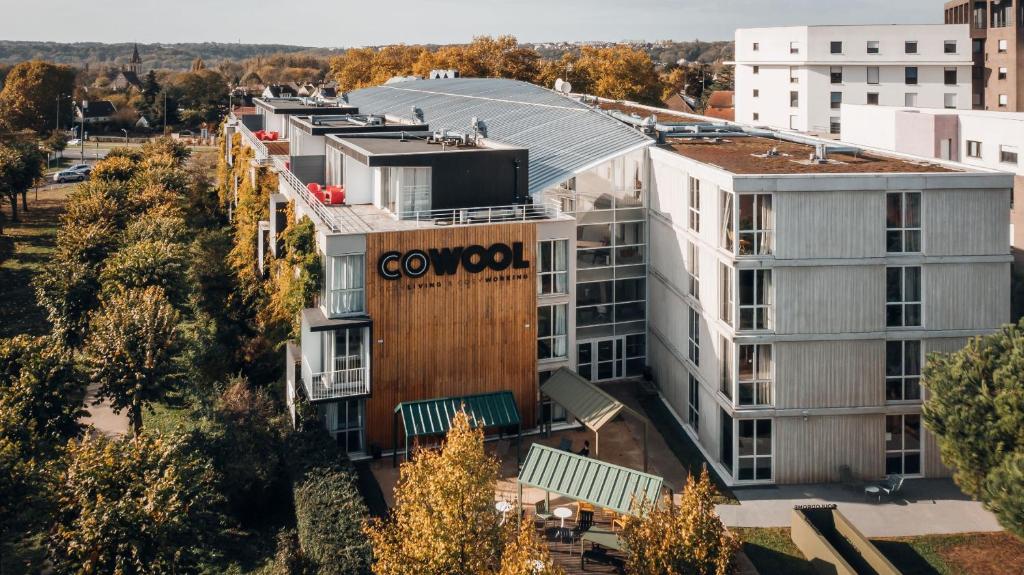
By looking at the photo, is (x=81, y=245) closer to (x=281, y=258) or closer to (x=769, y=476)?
(x=281, y=258)

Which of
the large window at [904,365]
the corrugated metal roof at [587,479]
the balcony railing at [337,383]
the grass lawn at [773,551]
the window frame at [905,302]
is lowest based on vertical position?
the grass lawn at [773,551]

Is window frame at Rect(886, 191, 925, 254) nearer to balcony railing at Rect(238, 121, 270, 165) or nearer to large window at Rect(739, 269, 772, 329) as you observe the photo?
large window at Rect(739, 269, 772, 329)

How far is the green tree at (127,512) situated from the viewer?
19.0 m

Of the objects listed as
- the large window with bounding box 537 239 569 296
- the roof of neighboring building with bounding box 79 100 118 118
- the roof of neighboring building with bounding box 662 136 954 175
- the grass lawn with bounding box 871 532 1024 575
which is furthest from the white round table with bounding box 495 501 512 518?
the roof of neighboring building with bounding box 79 100 118 118

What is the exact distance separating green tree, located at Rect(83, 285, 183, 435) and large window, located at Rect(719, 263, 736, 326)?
57.8 feet

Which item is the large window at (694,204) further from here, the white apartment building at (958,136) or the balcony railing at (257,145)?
the balcony railing at (257,145)

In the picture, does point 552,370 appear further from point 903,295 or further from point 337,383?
point 903,295

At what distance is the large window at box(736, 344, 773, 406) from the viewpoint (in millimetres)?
26250

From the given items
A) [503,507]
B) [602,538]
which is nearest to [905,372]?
[602,538]

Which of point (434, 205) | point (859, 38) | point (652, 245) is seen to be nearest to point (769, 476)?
point (652, 245)

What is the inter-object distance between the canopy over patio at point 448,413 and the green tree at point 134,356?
7.69 meters

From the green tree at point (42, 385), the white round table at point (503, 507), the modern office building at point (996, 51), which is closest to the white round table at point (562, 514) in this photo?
the white round table at point (503, 507)

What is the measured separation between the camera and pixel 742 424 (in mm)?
26438

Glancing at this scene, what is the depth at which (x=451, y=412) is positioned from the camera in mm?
27703
